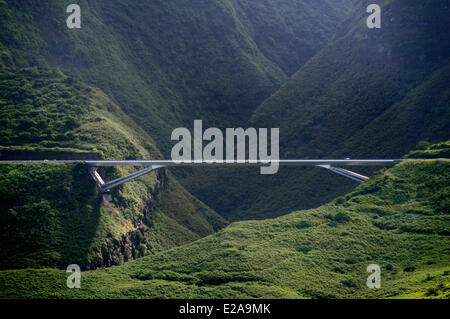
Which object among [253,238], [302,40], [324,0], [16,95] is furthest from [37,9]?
[324,0]

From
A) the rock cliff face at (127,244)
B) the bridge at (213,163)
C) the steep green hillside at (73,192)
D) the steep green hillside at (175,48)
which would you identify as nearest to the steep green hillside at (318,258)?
the bridge at (213,163)

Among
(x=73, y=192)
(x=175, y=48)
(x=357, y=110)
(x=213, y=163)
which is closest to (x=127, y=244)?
(x=73, y=192)

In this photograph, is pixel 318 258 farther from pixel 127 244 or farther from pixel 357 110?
pixel 357 110

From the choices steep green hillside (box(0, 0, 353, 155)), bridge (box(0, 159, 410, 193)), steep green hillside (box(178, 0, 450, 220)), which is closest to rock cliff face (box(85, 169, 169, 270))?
bridge (box(0, 159, 410, 193))

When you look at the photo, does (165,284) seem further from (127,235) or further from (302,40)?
(302,40)

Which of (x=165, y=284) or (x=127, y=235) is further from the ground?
(x=127, y=235)
